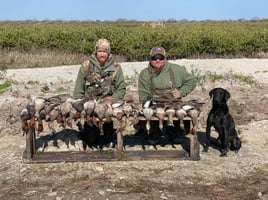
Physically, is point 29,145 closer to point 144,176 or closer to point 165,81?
point 144,176

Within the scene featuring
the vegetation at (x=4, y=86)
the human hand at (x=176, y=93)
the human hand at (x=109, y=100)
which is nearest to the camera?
the human hand at (x=109, y=100)

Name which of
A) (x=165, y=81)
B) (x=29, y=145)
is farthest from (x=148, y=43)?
(x=29, y=145)

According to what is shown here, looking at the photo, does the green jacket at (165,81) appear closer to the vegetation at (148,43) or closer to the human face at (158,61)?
the human face at (158,61)

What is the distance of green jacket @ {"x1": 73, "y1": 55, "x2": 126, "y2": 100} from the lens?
7809 millimetres

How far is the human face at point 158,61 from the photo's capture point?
25.0 feet

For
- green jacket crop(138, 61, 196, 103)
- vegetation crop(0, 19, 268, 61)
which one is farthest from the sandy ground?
vegetation crop(0, 19, 268, 61)

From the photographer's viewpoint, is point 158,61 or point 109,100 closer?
point 109,100

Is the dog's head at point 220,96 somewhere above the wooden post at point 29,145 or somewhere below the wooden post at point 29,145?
above

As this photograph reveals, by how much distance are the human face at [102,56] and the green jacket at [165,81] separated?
27.8 inches

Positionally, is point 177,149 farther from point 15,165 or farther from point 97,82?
point 15,165

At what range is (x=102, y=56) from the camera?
773 centimetres

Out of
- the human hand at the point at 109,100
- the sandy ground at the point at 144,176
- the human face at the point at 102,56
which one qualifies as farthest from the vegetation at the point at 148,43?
the human hand at the point at 109,100

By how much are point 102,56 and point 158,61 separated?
37.6 inches

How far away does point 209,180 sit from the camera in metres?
6.65
